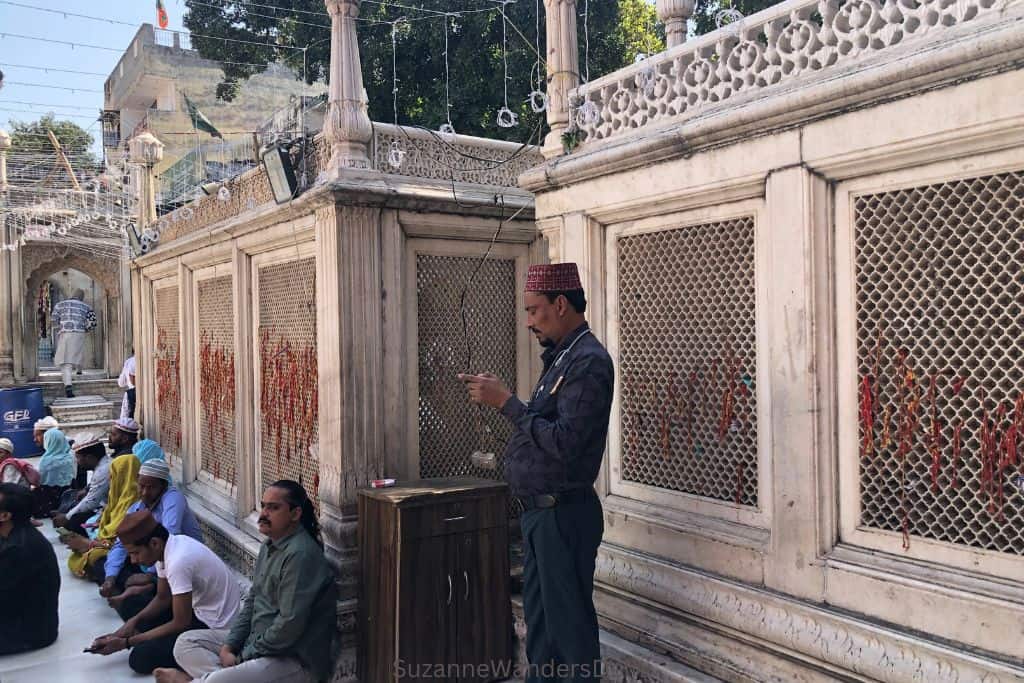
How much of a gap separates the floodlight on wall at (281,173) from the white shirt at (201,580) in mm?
2245

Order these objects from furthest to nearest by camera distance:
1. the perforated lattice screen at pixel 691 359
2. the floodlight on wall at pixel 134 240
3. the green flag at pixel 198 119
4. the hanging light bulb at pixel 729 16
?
the green flag at pixel 198 119, the floodlight on wall at pixel 134 240, the perforated lattice screen at pixel 691 359, the hanging light bulb at pixel 729 16

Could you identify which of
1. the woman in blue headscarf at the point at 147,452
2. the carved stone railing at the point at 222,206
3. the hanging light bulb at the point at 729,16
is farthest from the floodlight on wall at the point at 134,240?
the hanging light bulb at the point at 729,16

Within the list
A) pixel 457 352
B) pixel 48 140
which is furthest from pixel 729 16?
pixel 48 140

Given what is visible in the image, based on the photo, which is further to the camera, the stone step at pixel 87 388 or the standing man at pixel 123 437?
the stone step at pixel 87 388

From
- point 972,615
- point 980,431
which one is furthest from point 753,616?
point 980,431

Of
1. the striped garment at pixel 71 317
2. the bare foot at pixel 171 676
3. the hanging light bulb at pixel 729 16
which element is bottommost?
the bare foot at pixel 171 676

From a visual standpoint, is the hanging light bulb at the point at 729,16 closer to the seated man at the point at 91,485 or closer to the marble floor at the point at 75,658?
the marble floor at the point at 75,658

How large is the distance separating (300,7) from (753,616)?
13455mm

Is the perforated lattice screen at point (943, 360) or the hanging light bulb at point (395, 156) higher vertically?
the hanging light bulb at point (395, 156)

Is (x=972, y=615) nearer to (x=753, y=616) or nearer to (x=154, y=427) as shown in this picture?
(x=753, y=616)

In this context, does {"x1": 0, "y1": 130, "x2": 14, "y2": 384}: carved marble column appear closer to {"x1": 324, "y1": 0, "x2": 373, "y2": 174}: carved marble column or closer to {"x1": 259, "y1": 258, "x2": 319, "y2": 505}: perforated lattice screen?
{"x1": 259, "y1": 258, "x2": 319, "y2": 505}: perforated lattice screen

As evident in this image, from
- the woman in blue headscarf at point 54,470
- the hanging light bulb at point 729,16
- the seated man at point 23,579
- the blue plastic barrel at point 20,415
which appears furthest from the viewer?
→ the blue plastic barrel at point 20,415

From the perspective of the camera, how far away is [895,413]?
2.92 meters

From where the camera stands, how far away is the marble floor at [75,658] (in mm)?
4969
